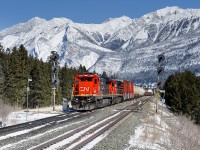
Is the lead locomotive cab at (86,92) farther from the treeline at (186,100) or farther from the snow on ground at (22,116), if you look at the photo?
the treeline at (186,100)

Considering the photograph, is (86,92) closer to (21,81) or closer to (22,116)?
(22,116)

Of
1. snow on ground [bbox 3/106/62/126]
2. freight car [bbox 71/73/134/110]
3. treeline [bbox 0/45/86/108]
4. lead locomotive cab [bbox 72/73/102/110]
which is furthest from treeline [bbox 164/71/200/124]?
snow on ground [bbox 3/106/62/126]

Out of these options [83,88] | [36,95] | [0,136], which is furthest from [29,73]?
[0,136]

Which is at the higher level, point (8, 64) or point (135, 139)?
point (8, 64)

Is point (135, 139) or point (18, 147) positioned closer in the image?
point (18, 147)

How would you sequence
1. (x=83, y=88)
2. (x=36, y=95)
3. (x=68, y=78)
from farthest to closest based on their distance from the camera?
(x=68, y=78) < (x=36, y=95) < (x=83, y=88)

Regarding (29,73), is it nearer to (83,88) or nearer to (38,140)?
(83,88)

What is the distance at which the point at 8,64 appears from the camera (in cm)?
6316

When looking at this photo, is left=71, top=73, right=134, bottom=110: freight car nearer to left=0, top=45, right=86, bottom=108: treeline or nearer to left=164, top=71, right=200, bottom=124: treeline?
left=0, top=45, right=86, bottom=108: treeline

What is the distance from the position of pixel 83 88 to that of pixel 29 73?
1321 inches

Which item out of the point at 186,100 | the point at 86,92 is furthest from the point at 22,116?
the point at 186,100

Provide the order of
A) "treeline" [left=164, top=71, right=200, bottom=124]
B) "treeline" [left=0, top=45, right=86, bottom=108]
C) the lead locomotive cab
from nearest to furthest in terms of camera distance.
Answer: the lead locomotive cab → "treeline" [left=0, top=45, right=86, bottom=108] → "treeline" [left=164, top=71, right=200, bottom=124]

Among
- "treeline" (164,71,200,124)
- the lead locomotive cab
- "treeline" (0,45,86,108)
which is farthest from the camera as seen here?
"treeline" (164,71,200,124)

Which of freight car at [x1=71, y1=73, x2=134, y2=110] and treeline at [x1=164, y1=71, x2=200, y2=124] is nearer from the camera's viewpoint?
freight car at [x1=71, y1=73, x2=134, y2=110]
